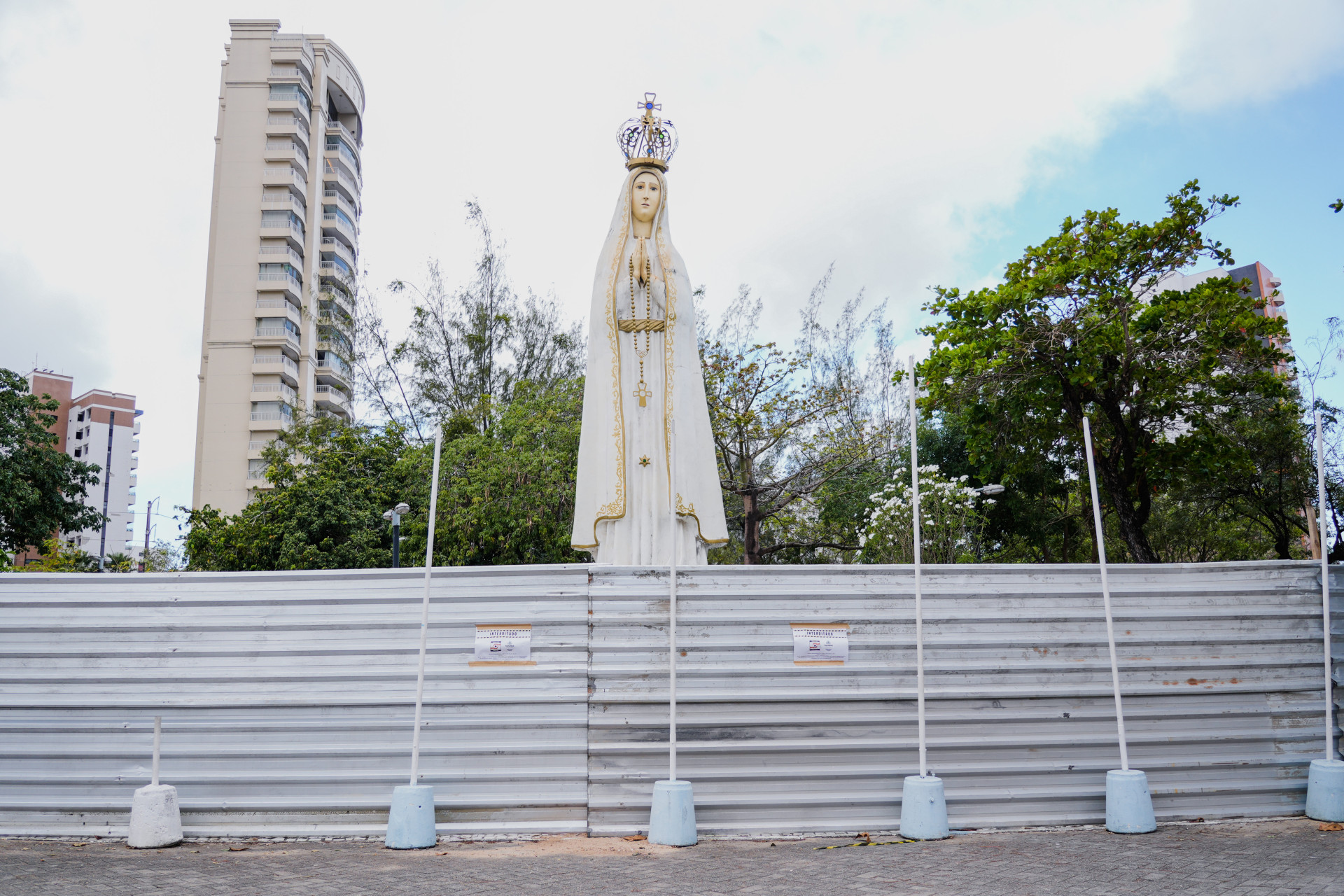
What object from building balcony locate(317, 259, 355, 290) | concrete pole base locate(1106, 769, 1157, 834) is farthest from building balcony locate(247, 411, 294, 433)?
concrete pole base locate(1106, 769, 1157, 834)

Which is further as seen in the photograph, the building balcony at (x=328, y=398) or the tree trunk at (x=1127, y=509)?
the building balcony at (x=328, y=398)

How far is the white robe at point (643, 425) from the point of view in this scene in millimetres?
9000

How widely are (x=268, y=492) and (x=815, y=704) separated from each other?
65.3ft

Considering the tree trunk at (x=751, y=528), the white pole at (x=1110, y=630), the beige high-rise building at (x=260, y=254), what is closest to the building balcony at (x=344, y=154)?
the beige high-rise building at (x=260, y=254)

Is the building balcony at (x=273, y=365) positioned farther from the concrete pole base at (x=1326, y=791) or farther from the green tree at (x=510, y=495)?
the concrete pole base at (x=1326, y=791)

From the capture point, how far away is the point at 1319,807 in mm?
6742

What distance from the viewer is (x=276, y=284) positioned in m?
47.7

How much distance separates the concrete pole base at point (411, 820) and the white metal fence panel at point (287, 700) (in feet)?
0.95

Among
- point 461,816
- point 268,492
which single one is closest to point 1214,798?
point 461,816

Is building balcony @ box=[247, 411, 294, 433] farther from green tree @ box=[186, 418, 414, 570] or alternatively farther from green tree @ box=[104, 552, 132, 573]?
green tree @ box=[186, 418, 414, 570]

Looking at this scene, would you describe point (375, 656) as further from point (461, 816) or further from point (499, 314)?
point (499, 314)

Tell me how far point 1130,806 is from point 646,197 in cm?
668

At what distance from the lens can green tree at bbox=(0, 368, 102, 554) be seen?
2206 centimetres

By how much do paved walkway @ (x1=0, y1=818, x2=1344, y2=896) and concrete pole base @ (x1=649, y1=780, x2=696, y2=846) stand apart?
118mm
